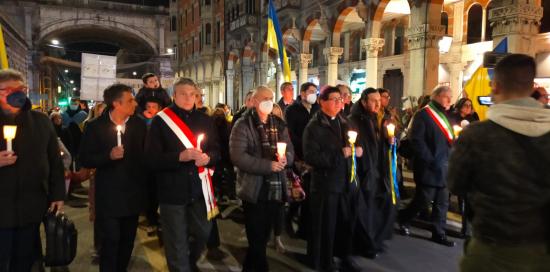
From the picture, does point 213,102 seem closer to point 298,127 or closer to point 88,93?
point 88,93

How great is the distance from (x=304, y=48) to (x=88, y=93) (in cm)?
1198

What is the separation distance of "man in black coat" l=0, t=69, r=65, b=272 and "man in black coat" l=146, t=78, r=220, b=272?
0.84 m

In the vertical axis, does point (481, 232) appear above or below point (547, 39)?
below

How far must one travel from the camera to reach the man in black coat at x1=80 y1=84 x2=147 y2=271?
3.84 m

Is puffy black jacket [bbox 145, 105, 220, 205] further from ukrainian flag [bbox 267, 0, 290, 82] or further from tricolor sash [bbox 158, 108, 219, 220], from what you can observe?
ukrainian flag [bbox 267, 0, 290, 82]

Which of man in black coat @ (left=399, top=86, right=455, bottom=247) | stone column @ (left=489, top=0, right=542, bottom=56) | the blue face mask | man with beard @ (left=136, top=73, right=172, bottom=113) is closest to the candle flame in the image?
the blue face mask

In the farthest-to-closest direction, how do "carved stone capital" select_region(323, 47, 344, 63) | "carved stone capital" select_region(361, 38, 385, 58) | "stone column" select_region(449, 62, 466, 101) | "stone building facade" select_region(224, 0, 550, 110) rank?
"carved stone capital" select_region(323, 47, 344, 63), "stone column" select_region(449, 62, 466, 101), "carved stone capital" select_region(361, 38, 385, 58), "stone building facade" select_region(224, 0, 550, 110)

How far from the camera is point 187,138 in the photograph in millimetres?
3887

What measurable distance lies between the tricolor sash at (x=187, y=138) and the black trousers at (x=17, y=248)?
52.7 inches

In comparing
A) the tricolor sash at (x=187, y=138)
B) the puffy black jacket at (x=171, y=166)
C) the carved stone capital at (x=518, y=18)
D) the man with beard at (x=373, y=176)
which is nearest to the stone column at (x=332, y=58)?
the carved stone capital at (x=518, y=18)

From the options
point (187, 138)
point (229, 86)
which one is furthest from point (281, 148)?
point (229, 86)

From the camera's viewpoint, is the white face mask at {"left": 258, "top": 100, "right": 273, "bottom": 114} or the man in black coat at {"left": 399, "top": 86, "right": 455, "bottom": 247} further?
the man in black coat at {"left": 399, "top": 86, "right": 455, "bottom": 247}

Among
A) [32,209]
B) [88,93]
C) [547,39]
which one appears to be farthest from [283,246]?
[547,39]

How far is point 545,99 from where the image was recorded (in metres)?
7.25
